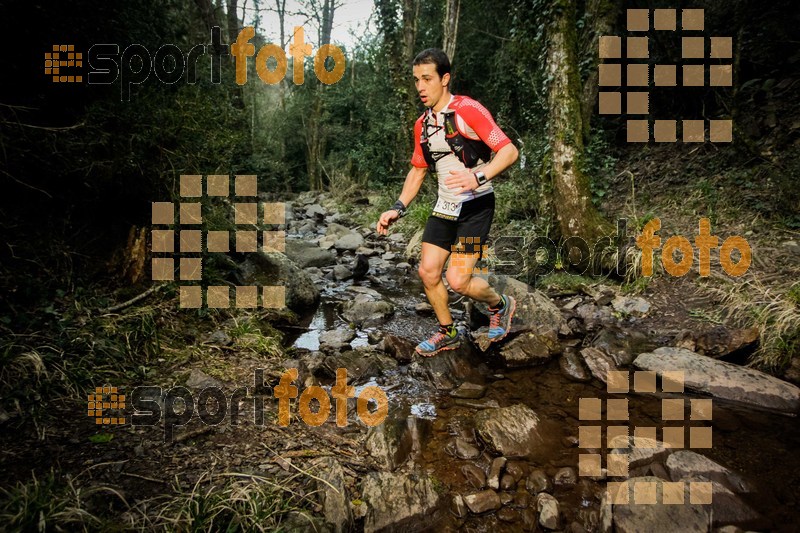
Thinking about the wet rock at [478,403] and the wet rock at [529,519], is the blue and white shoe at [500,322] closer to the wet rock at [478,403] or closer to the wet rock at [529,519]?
the wet rock at [478,403]

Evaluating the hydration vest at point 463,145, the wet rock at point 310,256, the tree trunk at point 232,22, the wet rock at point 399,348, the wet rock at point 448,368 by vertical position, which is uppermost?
the tree trunk at point 232,22

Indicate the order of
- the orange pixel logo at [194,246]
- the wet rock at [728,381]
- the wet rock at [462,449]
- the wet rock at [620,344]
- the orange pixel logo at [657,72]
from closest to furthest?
the wet rock at [462,449] → the wet rock at [728,381] → the wet rock at [620,344] → the orange pixel logo at [194,246] → the orange pixel logo at [657,72]

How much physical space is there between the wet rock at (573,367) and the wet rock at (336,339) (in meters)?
2.04

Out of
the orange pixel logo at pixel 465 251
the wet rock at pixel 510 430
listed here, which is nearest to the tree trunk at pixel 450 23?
the orange pixel logo at pixel 465 251

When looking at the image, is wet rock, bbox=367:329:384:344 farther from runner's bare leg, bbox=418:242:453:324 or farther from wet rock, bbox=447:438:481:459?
wet rock, bbox=447:438:481:459

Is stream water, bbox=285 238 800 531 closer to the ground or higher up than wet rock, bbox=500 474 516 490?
higher up

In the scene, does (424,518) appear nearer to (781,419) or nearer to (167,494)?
(167,494)

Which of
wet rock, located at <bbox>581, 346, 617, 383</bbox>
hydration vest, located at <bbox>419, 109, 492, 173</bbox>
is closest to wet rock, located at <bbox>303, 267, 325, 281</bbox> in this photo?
hydration vest, located at <bbox>419, 109, 492, 173</bbox>

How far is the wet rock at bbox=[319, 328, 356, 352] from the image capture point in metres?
3.84

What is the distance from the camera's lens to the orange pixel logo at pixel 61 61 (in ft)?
10.2

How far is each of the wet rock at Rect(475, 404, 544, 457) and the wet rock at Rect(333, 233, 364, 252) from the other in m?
6.06

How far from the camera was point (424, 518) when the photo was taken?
6.55 feet

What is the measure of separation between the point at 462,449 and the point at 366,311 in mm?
2551

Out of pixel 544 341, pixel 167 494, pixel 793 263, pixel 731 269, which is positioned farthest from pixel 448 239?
pixel 793 263
